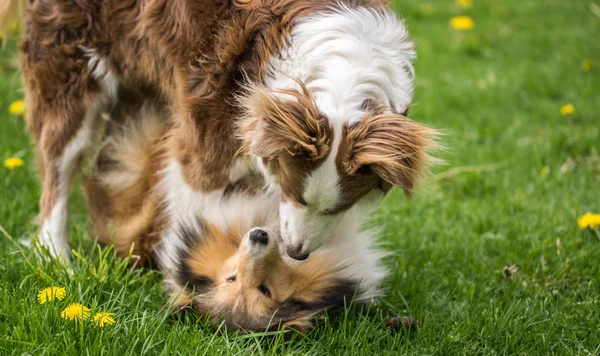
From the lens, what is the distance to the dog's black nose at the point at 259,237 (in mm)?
3561

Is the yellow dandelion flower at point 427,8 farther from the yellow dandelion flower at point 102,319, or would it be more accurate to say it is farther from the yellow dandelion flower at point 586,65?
the yellow dandelion flower at point 102,319

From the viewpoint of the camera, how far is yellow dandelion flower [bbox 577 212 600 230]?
450 cm

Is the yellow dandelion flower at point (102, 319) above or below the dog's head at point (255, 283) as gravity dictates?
above

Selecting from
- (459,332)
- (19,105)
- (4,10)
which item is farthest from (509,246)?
(19,105)

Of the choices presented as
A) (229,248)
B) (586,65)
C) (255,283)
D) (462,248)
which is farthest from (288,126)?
(586,65)

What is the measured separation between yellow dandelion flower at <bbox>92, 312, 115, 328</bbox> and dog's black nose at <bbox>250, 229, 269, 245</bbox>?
78 centimetres

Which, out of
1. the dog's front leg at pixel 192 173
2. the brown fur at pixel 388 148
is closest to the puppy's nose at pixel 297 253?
the brown fur at pixel 388 148

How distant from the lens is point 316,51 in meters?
3.42

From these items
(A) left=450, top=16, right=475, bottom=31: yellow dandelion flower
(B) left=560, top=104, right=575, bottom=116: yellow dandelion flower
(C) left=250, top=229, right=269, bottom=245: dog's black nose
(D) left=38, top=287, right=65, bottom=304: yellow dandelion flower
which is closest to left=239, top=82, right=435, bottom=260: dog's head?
(C) left=250, top=229, right=269, bottom=245: dog's black nose

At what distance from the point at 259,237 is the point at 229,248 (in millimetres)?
447

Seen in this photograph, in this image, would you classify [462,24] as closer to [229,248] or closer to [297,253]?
[229,248]

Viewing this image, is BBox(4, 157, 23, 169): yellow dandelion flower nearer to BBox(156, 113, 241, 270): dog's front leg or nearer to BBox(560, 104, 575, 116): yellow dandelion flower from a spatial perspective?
BBox(156, 113, 241, 270): dog's front leg

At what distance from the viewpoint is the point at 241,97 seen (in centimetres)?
350

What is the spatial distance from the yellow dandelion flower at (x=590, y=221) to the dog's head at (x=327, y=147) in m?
Result: 1.68
